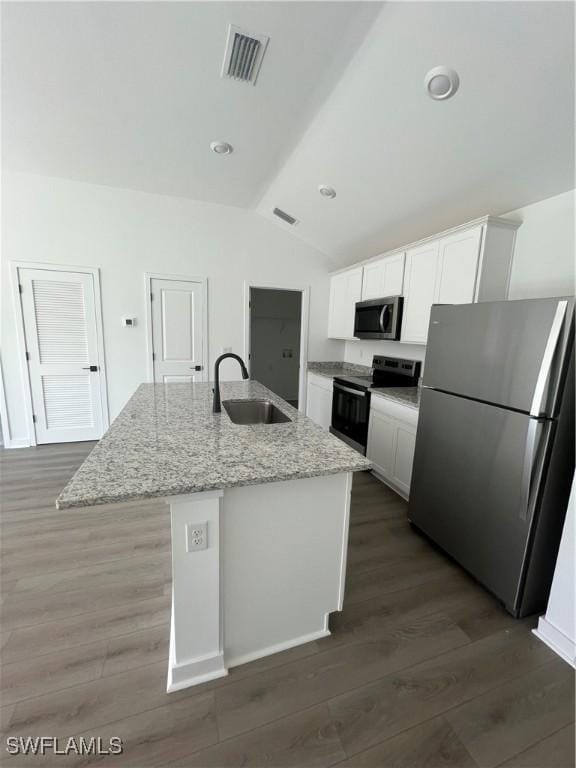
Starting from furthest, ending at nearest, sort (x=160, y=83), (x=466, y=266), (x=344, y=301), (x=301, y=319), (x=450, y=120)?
(x=301, y=319) → (x=344, y=301) → (x=466, y=266) → (x=160, y=83) → (x=450, y=120)

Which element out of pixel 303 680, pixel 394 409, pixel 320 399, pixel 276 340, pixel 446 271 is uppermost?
pixel 446 271

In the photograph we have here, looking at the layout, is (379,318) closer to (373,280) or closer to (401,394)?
(373,280)

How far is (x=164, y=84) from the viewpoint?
83.4 inches

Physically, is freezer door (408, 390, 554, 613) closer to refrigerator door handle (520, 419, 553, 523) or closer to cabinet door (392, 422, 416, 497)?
refrigerator door handle (520, 419, 553, 523)

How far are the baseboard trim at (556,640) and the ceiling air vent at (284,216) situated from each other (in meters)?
4.20

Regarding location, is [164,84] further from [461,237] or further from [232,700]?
[232,700]

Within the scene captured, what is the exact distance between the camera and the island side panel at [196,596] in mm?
1183

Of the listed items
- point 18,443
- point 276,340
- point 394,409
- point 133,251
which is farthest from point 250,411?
point 276,340

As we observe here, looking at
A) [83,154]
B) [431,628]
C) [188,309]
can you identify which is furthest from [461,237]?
[83,154]

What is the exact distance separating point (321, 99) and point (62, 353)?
3622 millimetres

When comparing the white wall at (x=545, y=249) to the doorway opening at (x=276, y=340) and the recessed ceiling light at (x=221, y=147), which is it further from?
the doorway opening at (x=276, y=340)

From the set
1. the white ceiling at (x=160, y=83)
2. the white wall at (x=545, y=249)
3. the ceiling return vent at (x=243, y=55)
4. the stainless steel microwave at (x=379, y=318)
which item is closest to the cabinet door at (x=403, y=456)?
the stainless steel microwave at (x=379, y=318)

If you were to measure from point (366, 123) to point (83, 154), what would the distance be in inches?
100

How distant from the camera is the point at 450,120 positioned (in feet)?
6.52
